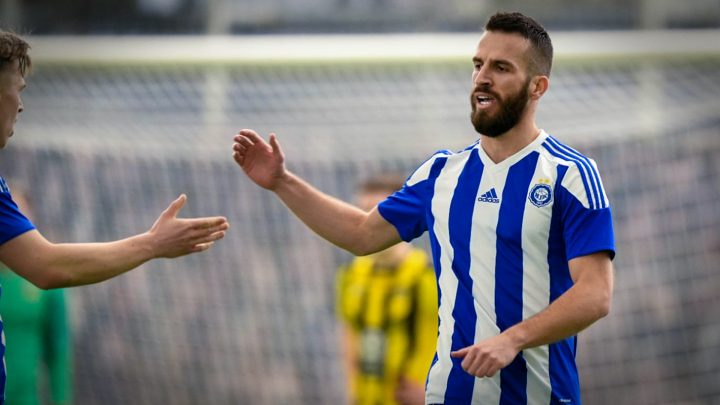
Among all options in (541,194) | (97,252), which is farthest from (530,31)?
(97,252)

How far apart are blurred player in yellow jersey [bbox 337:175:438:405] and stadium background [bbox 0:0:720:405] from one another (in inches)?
85.7

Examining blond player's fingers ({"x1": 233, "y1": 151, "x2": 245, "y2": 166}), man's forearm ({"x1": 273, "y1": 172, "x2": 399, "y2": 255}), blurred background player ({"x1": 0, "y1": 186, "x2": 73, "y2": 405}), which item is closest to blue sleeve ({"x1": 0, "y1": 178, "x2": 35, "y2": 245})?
blond player's fingers ({"x1": 233, "y1": 151, "x2": 245, "y2": 166})

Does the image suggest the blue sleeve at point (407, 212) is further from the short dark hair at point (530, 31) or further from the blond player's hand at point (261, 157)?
the short dark hair at point (530, 31)

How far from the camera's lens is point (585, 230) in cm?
348

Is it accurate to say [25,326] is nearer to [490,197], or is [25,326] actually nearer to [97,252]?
[97,252]

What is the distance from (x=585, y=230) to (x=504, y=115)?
0.49 m

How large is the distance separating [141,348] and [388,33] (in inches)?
131

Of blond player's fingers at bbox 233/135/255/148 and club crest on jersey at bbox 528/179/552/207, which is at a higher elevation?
blond player's fingers at bbox 233/135/255/148

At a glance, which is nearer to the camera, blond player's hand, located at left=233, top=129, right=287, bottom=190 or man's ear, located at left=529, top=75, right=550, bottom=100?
man's ear, located at left=529, top=75, right=550, bottom=100

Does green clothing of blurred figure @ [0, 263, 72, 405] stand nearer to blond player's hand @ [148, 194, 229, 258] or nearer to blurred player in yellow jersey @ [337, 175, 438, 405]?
blurred player in yellow jersey @ [337, 175, 438, 405]

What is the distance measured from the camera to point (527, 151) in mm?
3742

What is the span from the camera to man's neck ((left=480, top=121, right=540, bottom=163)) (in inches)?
148

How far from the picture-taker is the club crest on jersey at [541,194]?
3604 millimetres

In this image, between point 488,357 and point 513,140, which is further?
point 513,140
